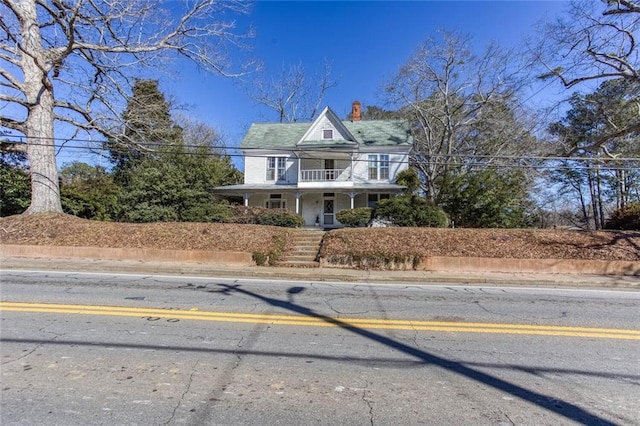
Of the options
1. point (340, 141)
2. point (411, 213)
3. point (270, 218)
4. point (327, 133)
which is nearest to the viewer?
point (411, 213)

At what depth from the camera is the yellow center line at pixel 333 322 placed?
5.27 m

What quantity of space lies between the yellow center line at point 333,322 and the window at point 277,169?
873 inches

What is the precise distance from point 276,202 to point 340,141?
23.1 ft

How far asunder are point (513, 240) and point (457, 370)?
10.6 m

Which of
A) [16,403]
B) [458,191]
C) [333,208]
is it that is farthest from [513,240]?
[333,208]

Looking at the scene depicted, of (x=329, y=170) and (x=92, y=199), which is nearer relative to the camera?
(x=92, y=199)

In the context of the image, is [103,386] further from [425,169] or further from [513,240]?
[425,169]

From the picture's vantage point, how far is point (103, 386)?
10.8 feet

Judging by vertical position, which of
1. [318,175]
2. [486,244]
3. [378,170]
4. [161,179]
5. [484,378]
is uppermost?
[378,170]

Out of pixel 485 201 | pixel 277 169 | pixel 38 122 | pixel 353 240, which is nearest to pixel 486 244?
pixel 353 240

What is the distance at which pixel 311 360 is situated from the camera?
13.1ft

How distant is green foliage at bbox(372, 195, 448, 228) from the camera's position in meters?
16.5

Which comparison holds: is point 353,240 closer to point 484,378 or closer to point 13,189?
point 484,378

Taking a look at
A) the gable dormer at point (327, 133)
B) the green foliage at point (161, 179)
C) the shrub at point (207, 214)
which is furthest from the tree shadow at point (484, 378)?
the gable dormer at point (327, 133)
